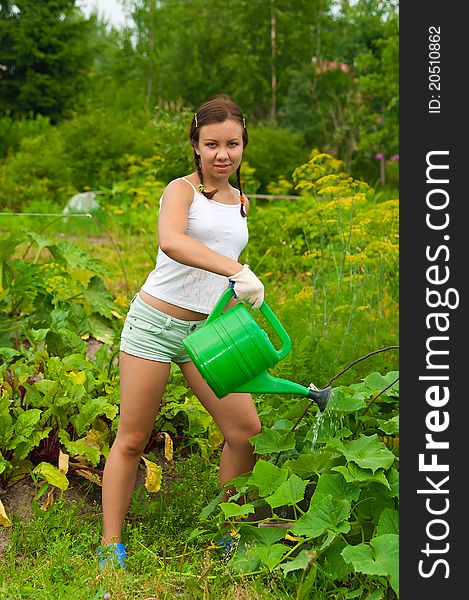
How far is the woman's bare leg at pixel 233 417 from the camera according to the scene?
2707 millimetres

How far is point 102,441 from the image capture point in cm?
320

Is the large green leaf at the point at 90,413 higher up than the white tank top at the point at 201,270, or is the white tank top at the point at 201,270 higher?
the white tank top at the point at 201,270

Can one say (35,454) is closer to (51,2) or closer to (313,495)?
(313,495)

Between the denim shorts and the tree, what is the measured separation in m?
17.8

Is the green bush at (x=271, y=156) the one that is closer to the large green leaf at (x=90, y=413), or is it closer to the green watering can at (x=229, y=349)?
the large green leaf at (x=90, y=413)

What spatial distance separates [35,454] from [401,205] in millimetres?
1739

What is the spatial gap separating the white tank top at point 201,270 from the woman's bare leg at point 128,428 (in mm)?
214

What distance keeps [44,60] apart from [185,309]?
18.7 m

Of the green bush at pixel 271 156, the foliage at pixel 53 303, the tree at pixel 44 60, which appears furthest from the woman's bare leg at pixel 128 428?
the tree at pixel 44 60

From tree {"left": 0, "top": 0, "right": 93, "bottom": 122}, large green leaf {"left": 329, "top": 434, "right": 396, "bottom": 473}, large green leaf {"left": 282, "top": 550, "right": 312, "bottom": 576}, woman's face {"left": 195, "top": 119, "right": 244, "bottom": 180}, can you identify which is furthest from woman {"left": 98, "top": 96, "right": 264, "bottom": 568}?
tree {"left": 0, "top": 0, "right": 93, "bottom": 122}

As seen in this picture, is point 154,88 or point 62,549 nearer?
point 62,549

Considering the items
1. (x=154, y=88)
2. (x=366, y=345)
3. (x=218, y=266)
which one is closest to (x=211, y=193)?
(x=218, y=266)

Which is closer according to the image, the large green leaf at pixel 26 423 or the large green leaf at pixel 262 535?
the large green leaf at pixel 262 535

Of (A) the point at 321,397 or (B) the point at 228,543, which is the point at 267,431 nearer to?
(A) the point at 321,397
